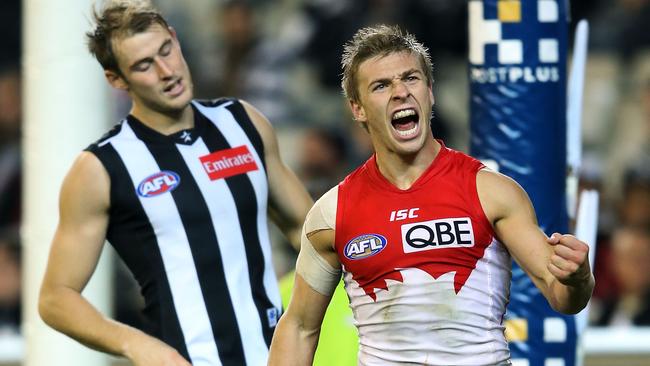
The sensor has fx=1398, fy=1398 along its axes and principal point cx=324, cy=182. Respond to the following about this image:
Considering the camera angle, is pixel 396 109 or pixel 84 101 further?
pixel 84 101

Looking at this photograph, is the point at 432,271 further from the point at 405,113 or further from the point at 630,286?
the point at 630,286

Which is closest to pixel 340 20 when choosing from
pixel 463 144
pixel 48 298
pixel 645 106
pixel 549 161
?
pixel 463 144

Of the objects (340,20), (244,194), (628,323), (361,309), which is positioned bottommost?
(628,323)

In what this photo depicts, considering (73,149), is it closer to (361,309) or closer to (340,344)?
(340,344)

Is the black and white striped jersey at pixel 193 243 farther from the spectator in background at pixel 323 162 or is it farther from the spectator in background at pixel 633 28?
the spectator in background at pixel 633 28

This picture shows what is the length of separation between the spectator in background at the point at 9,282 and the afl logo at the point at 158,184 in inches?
188

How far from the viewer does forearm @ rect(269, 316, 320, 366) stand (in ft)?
13.0

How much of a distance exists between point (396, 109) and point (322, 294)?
0.59 metres

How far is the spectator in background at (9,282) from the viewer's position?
9039 millimetres

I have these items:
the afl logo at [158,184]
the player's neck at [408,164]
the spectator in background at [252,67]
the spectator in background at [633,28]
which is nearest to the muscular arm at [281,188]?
the afl logo at [158,184]

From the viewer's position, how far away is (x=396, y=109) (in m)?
3.69

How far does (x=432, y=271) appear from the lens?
365 cm

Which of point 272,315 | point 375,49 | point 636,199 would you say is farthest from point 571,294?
point 636,199

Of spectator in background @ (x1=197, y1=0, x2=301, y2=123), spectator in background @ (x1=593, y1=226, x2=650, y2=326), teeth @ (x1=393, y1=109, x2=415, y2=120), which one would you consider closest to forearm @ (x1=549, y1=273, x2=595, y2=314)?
teeth @ (x1=393, y1=109, x2=415, y2=120)
